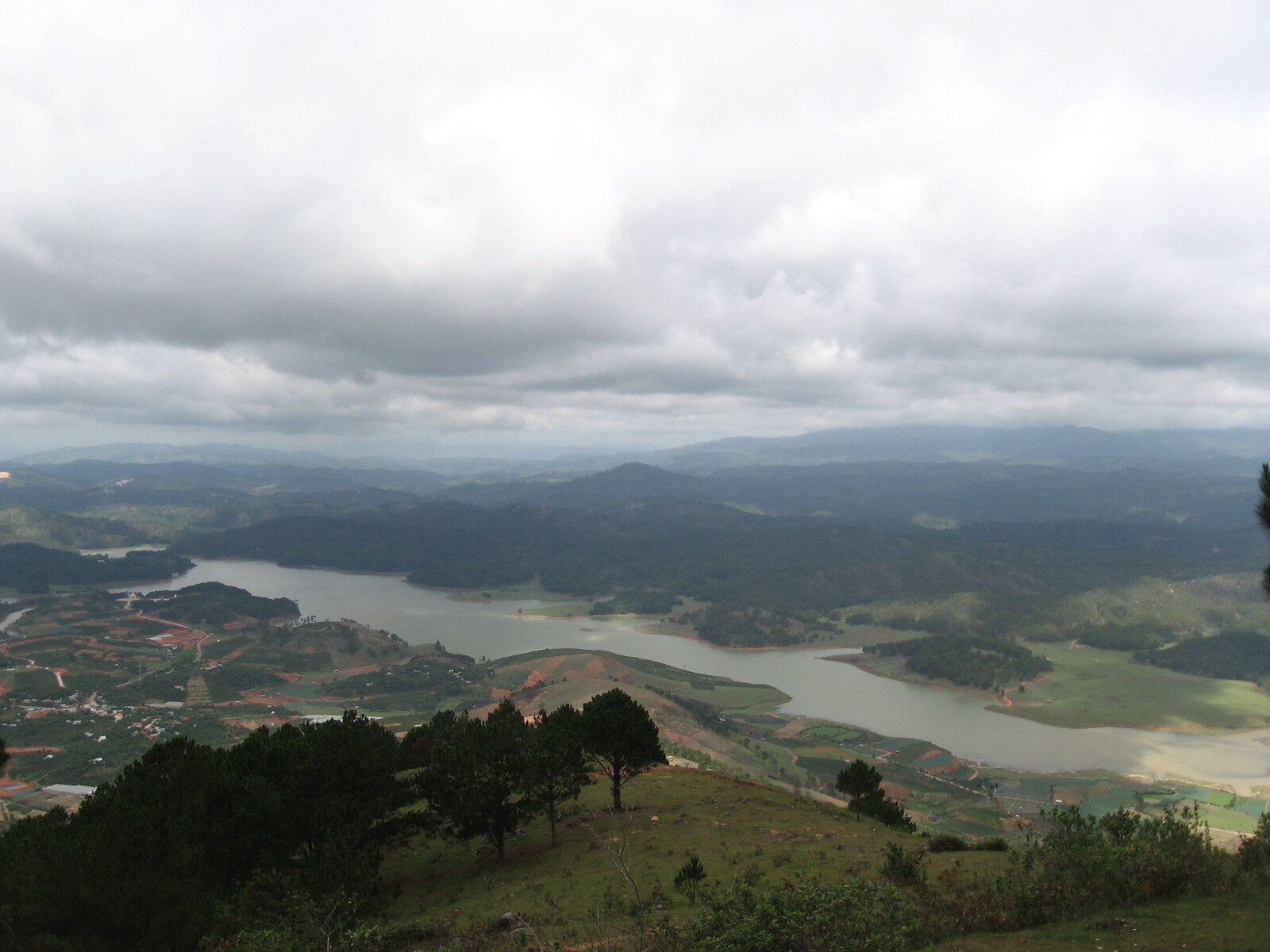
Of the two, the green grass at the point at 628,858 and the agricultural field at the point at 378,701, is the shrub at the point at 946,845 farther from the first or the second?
the agricultural field at the point at 378,701

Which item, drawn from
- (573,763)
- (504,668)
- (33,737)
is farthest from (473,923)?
(504,668)

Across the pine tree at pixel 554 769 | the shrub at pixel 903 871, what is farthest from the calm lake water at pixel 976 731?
the shrub at pixel 903 871

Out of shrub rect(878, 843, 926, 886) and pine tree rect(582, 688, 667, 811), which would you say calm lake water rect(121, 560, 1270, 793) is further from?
shrub rect(878, 843, 926, 886)

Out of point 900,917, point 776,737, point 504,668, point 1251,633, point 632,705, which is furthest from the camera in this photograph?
point 1251,633

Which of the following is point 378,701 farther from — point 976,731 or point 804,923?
point 804,923

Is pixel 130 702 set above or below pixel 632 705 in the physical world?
below

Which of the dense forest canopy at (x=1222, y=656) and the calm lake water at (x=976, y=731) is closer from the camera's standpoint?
the calm lake water at (x=976, y=731)

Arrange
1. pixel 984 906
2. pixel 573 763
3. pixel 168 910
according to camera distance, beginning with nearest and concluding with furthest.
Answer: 1. pixel 984 906
2. pixel 168 910
3. pixel 573 763

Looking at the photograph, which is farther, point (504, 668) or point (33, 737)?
point (504, 668)

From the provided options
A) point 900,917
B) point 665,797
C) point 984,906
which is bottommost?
point 665,797

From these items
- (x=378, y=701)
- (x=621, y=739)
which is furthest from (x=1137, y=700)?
(x=621, y=739)

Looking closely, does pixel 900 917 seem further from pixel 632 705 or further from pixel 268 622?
pixel 268 622
